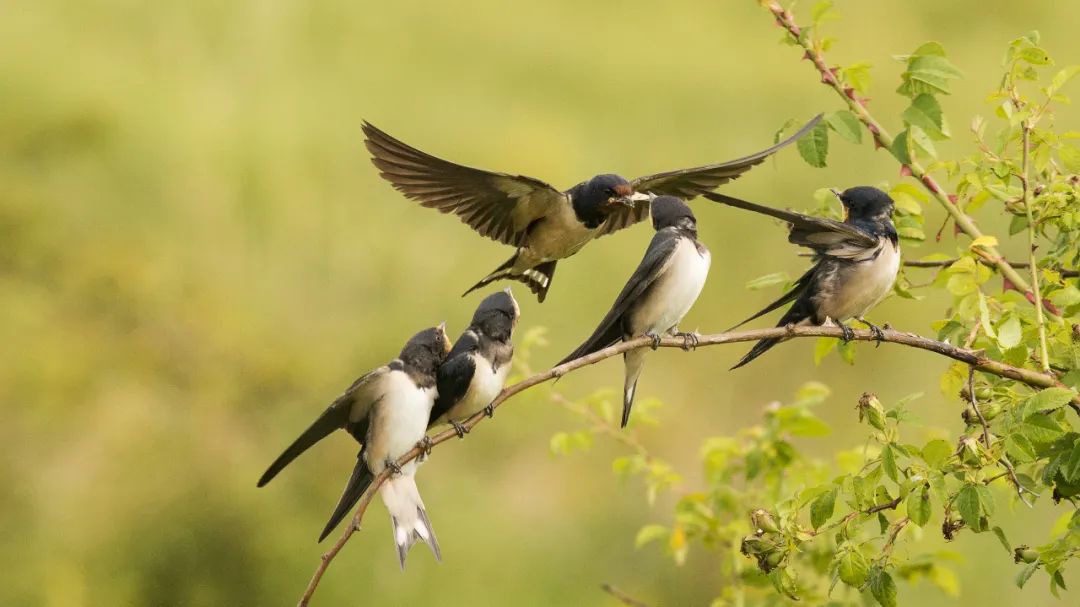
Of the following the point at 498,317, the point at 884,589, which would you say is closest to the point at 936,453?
the point at 884,589

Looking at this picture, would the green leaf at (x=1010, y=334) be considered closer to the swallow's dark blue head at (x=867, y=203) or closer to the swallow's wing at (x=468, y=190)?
the swallow's dark blue head at (x=867, y=203)

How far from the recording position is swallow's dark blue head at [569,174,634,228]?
1753mm

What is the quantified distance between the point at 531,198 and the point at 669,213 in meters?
0.24

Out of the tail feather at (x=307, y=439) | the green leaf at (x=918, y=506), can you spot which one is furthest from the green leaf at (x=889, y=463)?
the tail feather at (x=307, y=439)

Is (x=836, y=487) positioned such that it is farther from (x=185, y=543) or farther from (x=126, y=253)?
(x=126, y=253)

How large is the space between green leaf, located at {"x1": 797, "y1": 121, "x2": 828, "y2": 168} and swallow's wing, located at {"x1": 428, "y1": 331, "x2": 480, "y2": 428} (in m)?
0.68

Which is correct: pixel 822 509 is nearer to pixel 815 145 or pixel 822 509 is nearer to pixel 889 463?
pixel 889 463

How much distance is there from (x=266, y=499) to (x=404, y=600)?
1.85 feet

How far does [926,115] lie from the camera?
5.42 ft

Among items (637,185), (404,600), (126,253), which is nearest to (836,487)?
(637,185)

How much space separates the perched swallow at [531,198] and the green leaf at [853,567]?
51 cm

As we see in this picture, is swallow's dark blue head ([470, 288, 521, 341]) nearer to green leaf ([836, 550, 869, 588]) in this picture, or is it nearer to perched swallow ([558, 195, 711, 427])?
perched swallow ([558, 195, 711, 427])

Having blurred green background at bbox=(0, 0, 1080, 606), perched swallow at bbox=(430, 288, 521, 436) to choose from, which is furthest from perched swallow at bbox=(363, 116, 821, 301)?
blurred green background at bbox=(0, 0, 1080, 606)

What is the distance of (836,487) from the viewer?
1.48m
